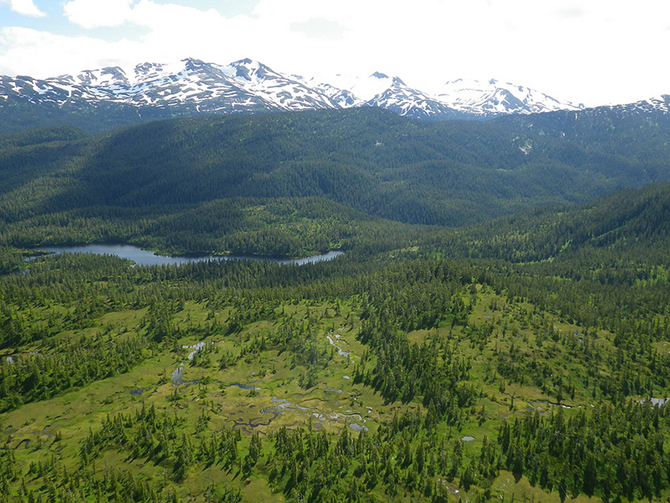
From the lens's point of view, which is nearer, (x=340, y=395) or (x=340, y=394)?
(x=340, y=395)

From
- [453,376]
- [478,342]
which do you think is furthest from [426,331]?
[453,376]

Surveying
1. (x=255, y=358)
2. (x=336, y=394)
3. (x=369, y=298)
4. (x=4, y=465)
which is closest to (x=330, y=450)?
(x=336, y=394)

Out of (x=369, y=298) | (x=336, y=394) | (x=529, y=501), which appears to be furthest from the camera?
(x=369, y=298)

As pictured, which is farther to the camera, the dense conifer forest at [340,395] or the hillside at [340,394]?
the hillside at [340,394]

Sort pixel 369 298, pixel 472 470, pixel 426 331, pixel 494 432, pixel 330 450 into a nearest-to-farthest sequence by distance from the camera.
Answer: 1. pixel 472 470
2. pixel 330 450
3. pixel 494 432
4. pixel 426 331
5. pixel 369 298

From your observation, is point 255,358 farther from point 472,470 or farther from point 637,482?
point 637,482

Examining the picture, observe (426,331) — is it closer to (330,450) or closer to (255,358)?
(255,358)

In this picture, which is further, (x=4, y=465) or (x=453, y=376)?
(x=453, y=376)

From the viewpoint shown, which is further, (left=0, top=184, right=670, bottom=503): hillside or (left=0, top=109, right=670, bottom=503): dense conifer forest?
(left=0, top=184, right=670, bottom=503): hillside

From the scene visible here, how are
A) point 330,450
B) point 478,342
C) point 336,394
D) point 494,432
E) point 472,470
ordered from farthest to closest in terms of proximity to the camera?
1. point 478,342
2. point 336,394
3. point 494,432
4. point 330,450
5. point 472,470

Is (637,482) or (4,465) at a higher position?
(637,482)
